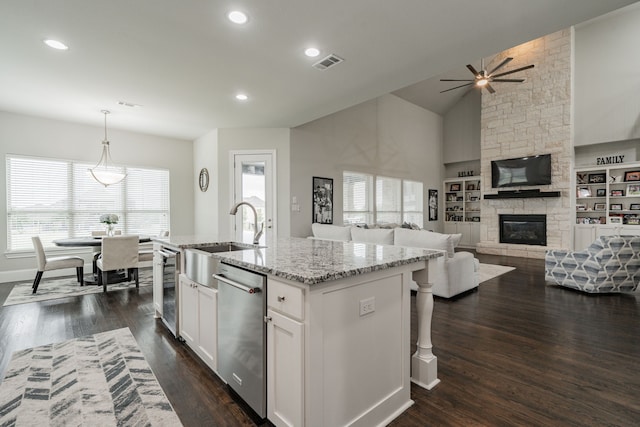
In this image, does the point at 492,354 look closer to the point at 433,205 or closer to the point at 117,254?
the point at 117,254

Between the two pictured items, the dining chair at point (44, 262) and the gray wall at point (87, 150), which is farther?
the gray wall at point (87, 150)

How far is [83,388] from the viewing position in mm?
1965

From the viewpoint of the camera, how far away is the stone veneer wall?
6.82 m

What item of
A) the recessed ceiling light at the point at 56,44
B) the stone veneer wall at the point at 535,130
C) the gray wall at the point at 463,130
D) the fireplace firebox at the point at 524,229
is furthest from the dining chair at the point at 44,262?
the gray wall at the point at 463,130

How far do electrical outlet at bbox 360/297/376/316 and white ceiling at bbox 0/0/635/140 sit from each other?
215 cm

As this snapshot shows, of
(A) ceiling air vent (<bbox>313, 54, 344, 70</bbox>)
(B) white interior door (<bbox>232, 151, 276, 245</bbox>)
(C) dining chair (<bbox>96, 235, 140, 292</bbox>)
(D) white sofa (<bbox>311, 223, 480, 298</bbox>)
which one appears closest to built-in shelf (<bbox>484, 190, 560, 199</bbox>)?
(D) white sofa (<bbox>311, 223, 480, 298</bbox>)

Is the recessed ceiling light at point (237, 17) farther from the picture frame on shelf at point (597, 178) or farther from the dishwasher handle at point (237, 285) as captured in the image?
the picture frame on shelf at point (597, 178)

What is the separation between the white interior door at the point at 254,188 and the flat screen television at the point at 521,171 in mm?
6000

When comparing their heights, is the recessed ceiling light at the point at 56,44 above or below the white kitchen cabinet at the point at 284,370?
above

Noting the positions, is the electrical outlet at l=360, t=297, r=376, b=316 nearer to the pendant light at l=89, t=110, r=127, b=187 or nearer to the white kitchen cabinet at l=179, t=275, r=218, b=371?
the white kitchen cabinet at l=179, t=275, r=218, b=371

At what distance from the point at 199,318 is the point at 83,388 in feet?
2.61

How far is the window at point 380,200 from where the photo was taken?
709 centimetres

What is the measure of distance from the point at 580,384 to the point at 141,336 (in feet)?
11.6

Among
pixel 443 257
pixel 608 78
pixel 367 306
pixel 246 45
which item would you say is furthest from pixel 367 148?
pixel 367 306
